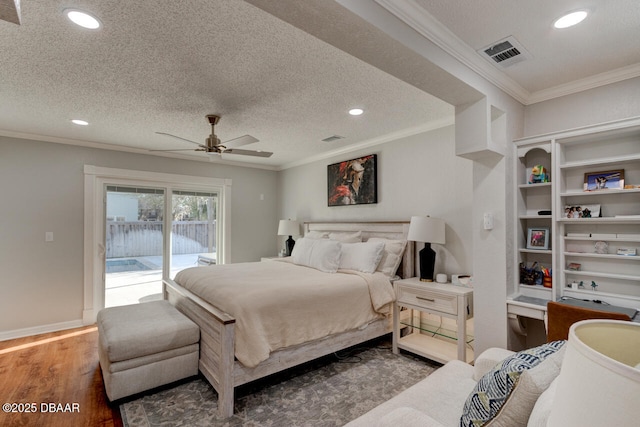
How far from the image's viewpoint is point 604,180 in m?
2.18

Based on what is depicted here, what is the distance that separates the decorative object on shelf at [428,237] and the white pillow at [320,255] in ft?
3.05

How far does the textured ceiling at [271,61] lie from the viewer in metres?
1.56

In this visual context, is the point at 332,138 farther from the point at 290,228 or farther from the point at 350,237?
the point at 290,228

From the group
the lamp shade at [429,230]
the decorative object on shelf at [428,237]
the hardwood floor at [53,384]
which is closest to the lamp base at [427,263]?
the decorative object on shelf at [428,237]

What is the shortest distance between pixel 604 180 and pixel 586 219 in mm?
339

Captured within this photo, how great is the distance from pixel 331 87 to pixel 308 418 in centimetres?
250

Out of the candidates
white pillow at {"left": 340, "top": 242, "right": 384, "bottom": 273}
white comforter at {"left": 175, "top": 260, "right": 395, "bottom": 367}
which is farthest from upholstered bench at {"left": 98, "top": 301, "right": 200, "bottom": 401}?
white pillow at {"left": 340, "top": 242, "right": 384, "bottom": 273}

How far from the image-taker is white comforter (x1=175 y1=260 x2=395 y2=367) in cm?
229

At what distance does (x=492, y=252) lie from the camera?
2.38m

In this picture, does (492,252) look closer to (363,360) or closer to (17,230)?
(363,360)

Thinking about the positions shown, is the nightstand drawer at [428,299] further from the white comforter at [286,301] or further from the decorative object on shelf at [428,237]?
the decorative object on shelf at [428,237]

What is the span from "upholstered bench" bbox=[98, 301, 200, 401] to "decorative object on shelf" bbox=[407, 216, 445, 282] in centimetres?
225


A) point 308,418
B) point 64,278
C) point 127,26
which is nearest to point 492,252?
point 308,418

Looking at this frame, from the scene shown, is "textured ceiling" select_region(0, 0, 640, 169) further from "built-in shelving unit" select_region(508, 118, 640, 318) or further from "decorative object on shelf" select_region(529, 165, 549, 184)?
"decorative object on shelf" select_region(529, 165, 549, 184)
